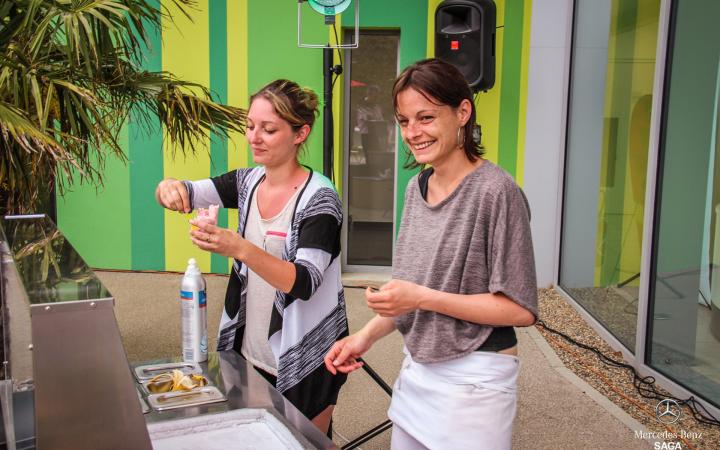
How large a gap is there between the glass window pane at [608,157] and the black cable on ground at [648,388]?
17 centimetres

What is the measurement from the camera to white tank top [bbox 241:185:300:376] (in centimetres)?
180

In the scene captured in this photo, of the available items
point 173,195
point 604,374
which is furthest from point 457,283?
point 604,374

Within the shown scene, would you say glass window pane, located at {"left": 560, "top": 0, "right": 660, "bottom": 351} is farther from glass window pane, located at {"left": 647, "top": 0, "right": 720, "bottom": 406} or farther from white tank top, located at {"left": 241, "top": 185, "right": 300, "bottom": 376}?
white tank top, located at {"left": 241, "top": 185, "right": 300, "bottom": 376}

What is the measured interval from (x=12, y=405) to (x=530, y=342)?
13.6 ft

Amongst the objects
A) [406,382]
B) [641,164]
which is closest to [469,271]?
[406,382]

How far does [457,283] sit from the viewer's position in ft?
4.66

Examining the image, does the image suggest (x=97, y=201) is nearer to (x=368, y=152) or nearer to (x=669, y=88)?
(x=368, y=152)

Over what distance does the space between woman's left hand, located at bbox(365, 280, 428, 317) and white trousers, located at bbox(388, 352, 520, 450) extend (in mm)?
171

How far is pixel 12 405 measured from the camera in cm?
107

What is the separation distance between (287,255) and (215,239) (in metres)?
0.32

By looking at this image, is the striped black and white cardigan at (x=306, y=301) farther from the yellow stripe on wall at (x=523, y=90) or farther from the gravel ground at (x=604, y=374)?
the yellow stripe on wall at (x=523, y=90)

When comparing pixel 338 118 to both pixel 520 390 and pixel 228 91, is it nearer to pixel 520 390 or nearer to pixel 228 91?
pixel 228 91

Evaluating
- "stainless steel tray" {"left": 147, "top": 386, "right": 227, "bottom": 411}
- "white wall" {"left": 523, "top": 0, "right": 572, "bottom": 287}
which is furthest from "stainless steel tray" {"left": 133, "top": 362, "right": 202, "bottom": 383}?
"white wall" {"left": 523, "top": 0, "right": 572, "bottom": 287}

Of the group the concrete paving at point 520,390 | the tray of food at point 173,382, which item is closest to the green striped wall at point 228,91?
the concrete paving at point 520,390
